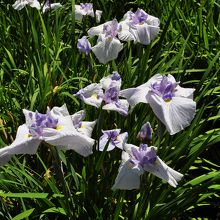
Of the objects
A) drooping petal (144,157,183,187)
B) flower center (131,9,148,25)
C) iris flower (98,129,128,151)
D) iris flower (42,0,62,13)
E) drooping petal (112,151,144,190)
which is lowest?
iris flower (42,0,62,13)

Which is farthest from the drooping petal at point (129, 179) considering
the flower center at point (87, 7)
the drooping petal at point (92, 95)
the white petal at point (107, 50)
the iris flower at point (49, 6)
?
the iris flower at point (49, 6)

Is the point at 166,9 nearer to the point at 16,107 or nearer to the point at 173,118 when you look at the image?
the point at 16,107

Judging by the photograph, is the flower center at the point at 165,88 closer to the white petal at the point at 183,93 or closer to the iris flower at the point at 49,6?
the white petal at the point at 183,93

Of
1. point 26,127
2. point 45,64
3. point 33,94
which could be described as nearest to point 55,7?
point 45,64

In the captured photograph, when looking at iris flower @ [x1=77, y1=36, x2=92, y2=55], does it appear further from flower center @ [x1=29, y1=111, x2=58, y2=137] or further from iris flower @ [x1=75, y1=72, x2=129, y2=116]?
flower center @ [x1=29, y1=111, x2=58, y2=137]

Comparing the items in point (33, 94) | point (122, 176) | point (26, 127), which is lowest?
point (33, 94)

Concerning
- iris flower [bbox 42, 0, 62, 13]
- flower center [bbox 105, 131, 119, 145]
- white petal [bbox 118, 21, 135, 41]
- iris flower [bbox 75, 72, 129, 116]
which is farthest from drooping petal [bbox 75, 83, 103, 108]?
iris flower [bbox 42, 0, 62, 13]
